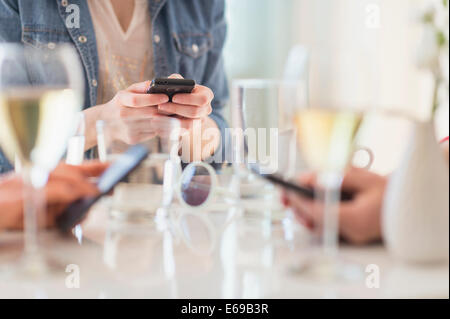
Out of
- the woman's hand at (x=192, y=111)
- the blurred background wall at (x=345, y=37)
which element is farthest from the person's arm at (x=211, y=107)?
the blurred background wall at (x=345, y=37)

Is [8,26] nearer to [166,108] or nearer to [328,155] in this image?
[166,108]

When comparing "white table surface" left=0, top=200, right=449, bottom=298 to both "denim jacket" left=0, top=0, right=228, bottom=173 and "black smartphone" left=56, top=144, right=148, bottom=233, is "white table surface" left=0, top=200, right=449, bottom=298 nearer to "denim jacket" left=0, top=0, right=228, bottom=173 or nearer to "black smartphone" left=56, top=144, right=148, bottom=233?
"black smartphone" left=56, top=144, right=148, bottom=233

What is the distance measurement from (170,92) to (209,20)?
0.73m

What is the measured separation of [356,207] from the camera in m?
0.50

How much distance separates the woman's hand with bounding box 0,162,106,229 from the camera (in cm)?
55

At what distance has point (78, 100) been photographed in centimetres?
49

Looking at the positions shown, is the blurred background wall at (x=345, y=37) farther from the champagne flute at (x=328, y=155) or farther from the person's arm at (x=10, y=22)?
the champagne flute at (x=328, y=155)

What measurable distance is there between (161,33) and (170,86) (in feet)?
2.19

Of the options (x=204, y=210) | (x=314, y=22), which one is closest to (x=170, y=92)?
(x=204, y=210)

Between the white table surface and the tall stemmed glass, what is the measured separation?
0.04 m

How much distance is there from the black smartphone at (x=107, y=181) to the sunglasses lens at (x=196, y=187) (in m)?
0.14

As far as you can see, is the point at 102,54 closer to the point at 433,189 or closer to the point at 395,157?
the point at 433,189

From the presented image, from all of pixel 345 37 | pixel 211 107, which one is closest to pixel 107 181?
pixel 211 107

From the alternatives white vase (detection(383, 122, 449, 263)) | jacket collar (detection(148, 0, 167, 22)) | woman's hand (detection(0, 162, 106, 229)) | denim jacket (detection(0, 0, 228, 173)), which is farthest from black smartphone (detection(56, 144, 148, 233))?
jacket collar (detection(148, 0, 167, 22))
